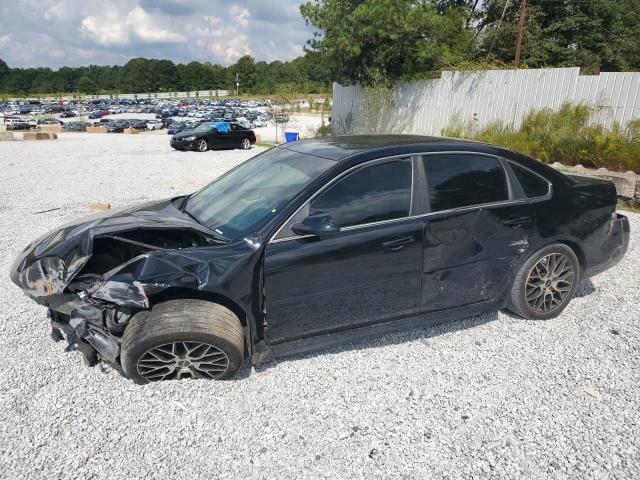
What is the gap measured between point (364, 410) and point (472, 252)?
143 centimetres

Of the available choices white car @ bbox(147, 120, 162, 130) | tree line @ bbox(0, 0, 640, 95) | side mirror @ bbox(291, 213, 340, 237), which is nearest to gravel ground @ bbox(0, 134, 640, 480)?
side mirror @ bbox(291, 213, 340, 237)

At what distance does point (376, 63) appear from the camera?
16859 mm

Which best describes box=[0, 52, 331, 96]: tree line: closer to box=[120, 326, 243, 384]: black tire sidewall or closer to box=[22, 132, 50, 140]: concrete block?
box=[22, 132, 50, 140]: concrete block

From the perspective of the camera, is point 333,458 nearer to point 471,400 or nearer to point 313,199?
point 471,400

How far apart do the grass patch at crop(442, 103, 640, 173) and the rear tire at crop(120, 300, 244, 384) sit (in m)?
9.09

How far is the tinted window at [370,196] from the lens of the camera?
117 inches

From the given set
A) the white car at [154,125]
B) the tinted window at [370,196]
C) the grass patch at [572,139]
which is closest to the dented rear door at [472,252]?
the tinted window at [370,196]

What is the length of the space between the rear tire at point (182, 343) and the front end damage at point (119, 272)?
9cm

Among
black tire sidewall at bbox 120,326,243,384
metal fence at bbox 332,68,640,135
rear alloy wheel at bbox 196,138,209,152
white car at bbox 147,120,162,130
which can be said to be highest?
metal fence at bbox 332,68,640,135

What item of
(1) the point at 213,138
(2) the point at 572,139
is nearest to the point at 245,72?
(1) the point at 213,138

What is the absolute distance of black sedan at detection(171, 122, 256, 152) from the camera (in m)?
17.7

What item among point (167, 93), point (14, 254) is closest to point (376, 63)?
point (14, 254)

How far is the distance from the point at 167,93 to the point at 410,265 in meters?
142

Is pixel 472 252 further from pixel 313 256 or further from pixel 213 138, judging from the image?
pixel 213 138
